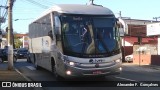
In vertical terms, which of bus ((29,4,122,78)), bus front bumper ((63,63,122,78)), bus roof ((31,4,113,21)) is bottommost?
bus front bumper ((63,63,122,78))

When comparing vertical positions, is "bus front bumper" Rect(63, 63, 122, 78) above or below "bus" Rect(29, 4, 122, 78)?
below

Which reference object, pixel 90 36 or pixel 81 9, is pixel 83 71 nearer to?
pixel 90 36

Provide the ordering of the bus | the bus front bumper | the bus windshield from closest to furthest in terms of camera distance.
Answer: the bus front bumper < the bus < the bus windshield

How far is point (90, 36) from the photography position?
16.2 meters

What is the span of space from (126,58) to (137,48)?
2.37 metres

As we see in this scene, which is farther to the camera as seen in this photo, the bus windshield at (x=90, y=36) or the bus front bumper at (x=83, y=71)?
the bus windshield at (x=90, y=36)

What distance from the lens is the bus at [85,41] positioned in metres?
15.9

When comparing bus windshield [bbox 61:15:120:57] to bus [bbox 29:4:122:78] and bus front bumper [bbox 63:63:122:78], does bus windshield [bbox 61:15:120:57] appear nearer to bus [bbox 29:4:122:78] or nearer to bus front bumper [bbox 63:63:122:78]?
bus [bbox 29:4:122:78]

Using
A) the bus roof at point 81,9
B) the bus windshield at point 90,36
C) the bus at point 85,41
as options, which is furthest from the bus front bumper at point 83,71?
the bus roof at point 81,9

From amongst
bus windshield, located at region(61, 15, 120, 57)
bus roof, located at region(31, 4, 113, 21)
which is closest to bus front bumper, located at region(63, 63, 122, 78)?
bus windshield, located at region(61, 15, 120, 57)

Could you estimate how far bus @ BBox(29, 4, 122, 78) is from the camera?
15.9 metres

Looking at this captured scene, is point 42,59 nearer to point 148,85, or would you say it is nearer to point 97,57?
point 97,57

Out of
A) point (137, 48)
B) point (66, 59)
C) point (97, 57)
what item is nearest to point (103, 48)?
point (97, 57)

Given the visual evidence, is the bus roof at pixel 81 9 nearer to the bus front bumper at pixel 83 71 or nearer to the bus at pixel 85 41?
the bus at pixel 85 41
